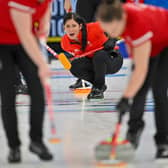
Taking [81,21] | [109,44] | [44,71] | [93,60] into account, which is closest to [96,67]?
[93,60]

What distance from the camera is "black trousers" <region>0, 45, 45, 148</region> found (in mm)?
2633

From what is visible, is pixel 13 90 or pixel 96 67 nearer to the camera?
pixel 13 90

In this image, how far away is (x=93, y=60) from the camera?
15.1 feet

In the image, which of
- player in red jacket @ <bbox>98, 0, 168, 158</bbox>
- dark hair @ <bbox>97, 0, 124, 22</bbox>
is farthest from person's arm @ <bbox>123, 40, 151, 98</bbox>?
dark hair @ <bbox>97, 0, 124, 22</bbox>

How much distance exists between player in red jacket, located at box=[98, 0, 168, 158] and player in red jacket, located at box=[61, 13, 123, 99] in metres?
1.77

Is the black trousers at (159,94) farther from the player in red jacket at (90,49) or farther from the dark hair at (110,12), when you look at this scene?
the player in red jacket at (90,49)

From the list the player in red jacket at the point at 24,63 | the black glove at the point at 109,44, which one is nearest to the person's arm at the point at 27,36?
the player in red jacket at the point at 24,63

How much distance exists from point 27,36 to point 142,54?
0.52 m

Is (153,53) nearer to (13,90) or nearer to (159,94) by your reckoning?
(159,94)

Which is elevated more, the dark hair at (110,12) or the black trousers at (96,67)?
the dark hair at (110,12)

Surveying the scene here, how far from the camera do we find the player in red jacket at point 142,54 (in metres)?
2.43

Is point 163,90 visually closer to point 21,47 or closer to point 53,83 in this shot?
point 21,47

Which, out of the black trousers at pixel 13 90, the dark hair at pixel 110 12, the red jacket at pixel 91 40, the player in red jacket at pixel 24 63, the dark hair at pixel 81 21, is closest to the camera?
the dark hair at pixel 110 12

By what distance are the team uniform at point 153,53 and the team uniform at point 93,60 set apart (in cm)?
177
